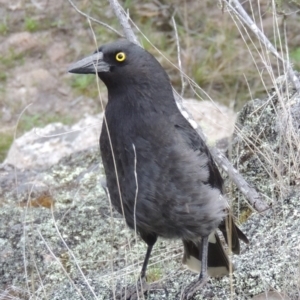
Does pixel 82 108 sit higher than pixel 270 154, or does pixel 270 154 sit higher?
pixel 270 154

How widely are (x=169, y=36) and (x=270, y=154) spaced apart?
5072mm

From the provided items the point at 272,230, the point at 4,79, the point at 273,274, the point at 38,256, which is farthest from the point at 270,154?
the point at 4,79

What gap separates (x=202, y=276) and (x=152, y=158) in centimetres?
68

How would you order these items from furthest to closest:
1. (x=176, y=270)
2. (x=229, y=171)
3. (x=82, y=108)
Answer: (x=82, y=108)
(x=229, y=171)
(x=176, y=270)

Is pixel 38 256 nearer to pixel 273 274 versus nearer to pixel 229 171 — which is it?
pixel 229 171

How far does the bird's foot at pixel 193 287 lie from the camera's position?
4.04m

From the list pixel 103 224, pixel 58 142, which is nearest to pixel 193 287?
pixel 103 224

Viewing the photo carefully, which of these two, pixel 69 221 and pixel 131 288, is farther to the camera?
pixel 69 221

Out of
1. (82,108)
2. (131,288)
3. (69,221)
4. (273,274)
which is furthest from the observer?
(82,108)

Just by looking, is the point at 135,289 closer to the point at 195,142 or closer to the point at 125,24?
the point at 195,142

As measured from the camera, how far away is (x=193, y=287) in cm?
409

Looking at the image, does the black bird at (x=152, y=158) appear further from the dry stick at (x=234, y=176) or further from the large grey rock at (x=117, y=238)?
the dry stick at (x=234, y=176)

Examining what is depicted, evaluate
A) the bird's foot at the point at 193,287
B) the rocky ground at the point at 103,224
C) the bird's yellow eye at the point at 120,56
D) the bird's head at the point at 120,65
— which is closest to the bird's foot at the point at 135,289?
the rocky ground at the point at 103,224

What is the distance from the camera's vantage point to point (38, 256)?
5.00 meters
